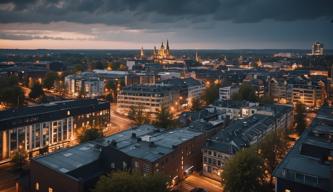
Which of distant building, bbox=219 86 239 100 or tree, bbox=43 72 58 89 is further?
tree, bbox=43 72 58 89

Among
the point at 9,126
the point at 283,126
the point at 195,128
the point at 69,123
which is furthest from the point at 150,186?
the point at 283,126

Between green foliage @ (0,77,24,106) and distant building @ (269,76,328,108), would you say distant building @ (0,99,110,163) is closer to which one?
green foliage @ (0,77,24,106)

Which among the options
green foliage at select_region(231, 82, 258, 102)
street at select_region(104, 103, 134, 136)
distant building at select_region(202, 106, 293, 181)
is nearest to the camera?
distant building at select_region(202, 106, 293, 181)

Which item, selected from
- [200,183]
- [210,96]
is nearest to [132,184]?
[200,183]

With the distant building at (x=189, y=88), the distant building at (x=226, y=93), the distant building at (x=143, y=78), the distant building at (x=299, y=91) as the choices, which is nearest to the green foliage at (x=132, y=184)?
the distant building at (x=189, y=88)

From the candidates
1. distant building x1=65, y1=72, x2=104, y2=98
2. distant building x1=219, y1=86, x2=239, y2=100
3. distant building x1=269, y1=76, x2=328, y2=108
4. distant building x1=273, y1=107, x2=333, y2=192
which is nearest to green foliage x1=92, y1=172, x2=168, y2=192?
distant building x1=273, y1=107, x2=333, y2=192

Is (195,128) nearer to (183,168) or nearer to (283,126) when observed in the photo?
(183,168)

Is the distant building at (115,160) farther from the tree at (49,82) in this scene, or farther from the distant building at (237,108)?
the tree at (49,82)
